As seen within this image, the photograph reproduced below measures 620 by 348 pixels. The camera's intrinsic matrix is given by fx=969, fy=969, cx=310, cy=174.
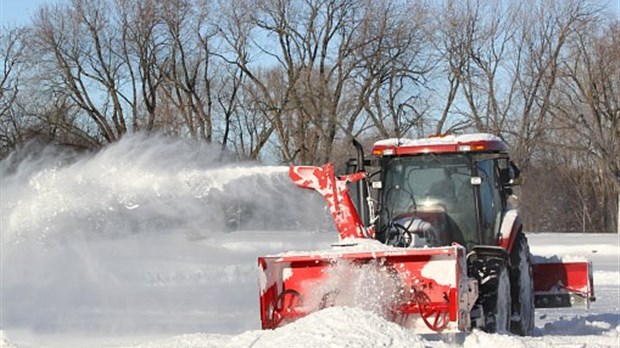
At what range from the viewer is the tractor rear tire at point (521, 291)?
9.95 m

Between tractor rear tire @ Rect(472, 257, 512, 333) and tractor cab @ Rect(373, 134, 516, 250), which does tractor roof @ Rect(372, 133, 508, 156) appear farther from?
tractor rear tire @ Rect(472, 257, 512, 333)

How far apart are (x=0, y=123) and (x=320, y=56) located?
13126mm

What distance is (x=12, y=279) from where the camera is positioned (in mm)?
13117

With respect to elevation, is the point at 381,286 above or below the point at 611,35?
below

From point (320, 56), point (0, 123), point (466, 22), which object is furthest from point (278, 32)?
point (0, 123)

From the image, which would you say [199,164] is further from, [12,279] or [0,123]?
[0,123]

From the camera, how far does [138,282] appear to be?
61.4 feet

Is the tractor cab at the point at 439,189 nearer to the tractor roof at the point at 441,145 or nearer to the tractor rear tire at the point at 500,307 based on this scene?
the tractor roof at the point at 441,145

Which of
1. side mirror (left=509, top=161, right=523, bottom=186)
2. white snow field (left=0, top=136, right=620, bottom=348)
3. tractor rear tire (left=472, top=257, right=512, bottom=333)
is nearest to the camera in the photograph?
white snow field (left=0, top=136, right=620, bottom=348)

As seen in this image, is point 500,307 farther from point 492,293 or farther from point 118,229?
point 118,229

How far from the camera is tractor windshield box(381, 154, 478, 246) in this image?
31.7 feet

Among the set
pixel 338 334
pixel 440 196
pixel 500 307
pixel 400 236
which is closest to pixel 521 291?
pixel 500 307

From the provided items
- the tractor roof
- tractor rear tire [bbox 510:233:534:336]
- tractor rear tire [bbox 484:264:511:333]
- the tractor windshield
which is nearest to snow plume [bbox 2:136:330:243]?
the tractor roof

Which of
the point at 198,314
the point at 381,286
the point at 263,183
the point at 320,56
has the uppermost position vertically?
the point at 320,56
